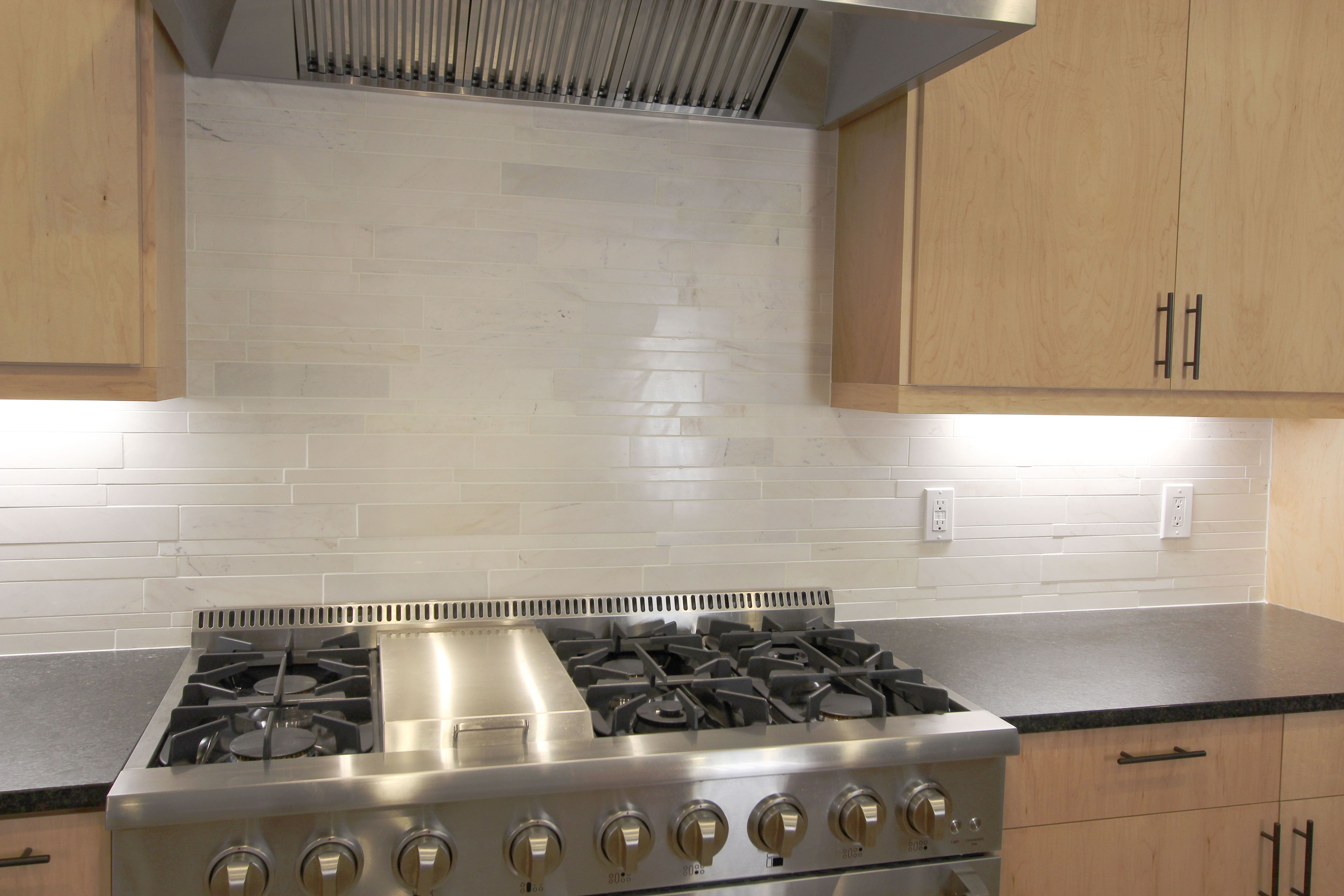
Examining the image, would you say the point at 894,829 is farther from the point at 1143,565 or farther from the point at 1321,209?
the point at 1321,209

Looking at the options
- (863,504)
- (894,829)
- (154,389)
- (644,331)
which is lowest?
(894,829)

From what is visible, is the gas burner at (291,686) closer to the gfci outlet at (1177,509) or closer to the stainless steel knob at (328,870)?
the stainless steel knob at (328,870)

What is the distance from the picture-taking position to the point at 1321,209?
6.56 feet

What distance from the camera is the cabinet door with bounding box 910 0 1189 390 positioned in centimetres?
182

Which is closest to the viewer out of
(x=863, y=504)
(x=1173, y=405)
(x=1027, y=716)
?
(x=1027, y=716)

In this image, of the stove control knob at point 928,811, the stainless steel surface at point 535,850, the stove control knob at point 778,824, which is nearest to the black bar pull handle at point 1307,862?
the stove control knob at point 928,811

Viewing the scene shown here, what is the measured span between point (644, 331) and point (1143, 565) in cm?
136

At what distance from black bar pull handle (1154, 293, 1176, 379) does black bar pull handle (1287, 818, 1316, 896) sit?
2.83 feet

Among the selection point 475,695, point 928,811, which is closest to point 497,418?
point 475,695

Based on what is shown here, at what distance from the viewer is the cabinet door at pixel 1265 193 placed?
193 cm

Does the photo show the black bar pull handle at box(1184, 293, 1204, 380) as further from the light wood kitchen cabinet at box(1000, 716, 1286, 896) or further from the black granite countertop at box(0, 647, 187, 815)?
the black granite countertop at box(0, 647, 187, 815)

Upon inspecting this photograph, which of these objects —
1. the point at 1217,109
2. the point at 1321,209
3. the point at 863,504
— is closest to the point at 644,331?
the point at 863,504

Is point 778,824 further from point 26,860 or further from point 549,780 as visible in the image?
point 26,860

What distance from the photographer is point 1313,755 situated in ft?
5.75
